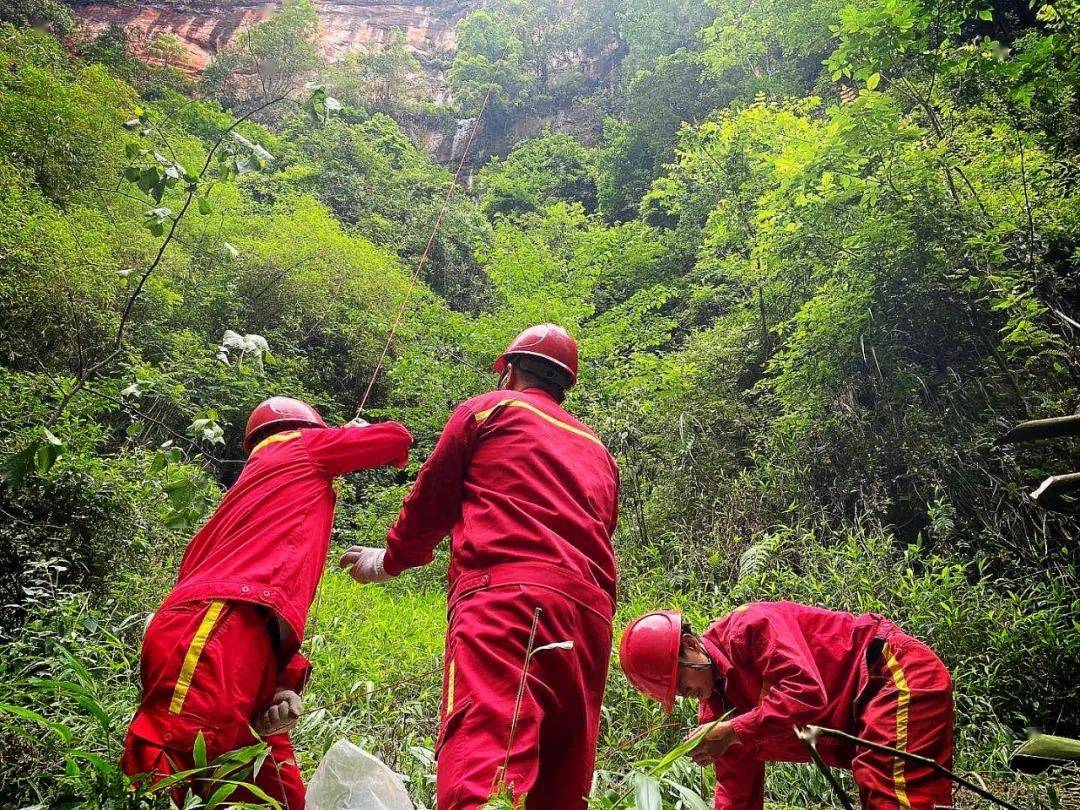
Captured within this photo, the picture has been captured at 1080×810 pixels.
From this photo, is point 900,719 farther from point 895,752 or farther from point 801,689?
point 895,752

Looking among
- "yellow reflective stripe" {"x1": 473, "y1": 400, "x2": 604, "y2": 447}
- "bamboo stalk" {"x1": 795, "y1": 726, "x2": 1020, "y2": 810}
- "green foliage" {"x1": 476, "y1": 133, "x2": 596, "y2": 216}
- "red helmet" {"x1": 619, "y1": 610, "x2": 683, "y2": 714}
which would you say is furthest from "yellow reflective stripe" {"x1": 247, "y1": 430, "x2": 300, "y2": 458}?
"green foliage" {"x1": 476, "y1": 133, "x2": 596, "y2": 216}

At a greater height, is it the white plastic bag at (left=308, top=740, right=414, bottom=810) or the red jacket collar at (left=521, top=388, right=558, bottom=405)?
the red jacket collar at (left=521, top=388, right=558, bottom=405)

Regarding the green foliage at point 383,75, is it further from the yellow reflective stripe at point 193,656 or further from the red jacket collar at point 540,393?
the yellow reflective stripe at point 193,656

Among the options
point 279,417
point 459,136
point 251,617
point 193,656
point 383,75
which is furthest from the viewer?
point 383,75

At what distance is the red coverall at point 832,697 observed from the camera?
208 centimetres

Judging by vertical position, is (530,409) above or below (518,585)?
above

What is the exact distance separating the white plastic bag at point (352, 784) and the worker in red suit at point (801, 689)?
1.03 meters

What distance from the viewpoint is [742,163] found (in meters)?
10.1

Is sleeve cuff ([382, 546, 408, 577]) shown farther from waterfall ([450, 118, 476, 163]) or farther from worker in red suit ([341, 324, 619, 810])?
waterfall ([450, 118, 476, 163])

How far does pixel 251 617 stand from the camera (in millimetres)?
2012

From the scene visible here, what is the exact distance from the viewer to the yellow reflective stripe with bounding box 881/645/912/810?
201cm

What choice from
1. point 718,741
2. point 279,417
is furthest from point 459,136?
point 718,741

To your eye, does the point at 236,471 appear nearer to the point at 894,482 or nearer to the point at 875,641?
the point at 894,482

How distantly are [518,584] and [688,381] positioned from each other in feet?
21.1
